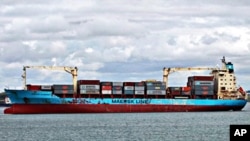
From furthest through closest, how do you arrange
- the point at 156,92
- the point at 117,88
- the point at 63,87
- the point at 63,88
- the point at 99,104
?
1. the point at 156,92
2. the point at 117,88
3. the point at 63,87
4. the point at 63,88
5. the point at 99,104

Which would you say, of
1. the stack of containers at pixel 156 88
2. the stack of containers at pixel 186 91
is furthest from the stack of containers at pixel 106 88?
the stack of containers at pixel 186 91

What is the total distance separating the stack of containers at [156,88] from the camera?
98438mm

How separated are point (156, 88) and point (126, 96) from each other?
17.5ft

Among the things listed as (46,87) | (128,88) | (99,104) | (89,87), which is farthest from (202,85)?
(46,87)

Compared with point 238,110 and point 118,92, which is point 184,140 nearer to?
point 118,92

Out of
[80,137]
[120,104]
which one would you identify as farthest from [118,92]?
[80,137]

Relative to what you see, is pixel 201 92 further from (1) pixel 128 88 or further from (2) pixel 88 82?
(2) pixel 88 82

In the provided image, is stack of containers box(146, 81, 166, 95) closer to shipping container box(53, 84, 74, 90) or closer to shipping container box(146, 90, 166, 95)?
shipping container box(146, 90, 166, 95)

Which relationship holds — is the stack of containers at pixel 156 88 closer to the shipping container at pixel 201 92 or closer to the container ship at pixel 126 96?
the container ship at pixel 126 96

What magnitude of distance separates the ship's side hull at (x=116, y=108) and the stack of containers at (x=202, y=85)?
2148 mm

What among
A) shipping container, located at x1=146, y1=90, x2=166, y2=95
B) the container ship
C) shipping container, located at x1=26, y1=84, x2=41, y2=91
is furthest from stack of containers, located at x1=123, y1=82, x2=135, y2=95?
shipping container, located at x1=26, y1=84, x2=41, y2=91

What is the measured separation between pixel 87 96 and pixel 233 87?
25872 mm

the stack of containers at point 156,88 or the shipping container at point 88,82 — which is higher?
the shipping container at point 88,82

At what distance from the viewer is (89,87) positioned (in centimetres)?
9644
